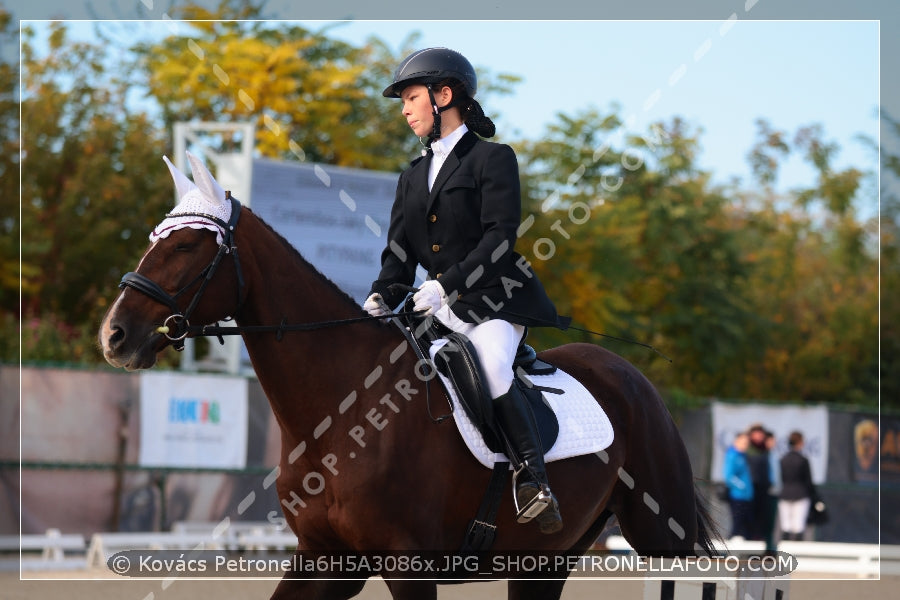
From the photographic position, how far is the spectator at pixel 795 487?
16484mm

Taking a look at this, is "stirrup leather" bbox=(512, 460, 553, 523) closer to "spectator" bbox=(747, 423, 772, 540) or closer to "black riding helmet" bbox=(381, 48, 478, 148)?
"black riding helmet" bbox=(381, 48, 478, 148)

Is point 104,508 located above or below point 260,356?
below

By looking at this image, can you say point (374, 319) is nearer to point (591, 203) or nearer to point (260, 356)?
point (260, 356)

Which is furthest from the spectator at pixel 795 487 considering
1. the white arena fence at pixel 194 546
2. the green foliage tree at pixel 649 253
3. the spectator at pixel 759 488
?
the green foliage tree at pixel 649 253

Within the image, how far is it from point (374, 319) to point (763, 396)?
27893 mm

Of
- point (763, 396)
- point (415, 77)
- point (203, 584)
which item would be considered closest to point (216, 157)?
point (203, 584)

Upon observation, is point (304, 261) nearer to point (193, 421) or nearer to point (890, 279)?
point (193, 421)

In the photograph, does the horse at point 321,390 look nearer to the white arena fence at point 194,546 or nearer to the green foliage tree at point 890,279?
the white arena fence at point 194,546

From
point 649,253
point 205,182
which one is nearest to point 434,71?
point 205,182

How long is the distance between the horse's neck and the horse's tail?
261 centimetres

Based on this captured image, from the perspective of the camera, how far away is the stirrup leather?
5070mm

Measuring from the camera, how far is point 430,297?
4.99 m

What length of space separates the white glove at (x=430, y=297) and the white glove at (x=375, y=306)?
10.9 inches

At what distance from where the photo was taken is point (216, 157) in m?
16.3
